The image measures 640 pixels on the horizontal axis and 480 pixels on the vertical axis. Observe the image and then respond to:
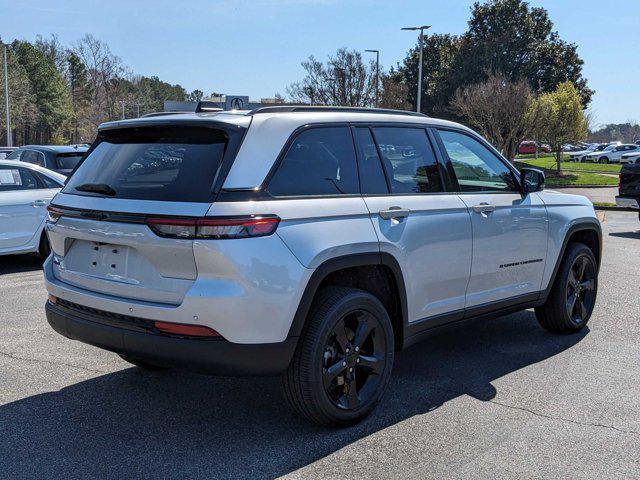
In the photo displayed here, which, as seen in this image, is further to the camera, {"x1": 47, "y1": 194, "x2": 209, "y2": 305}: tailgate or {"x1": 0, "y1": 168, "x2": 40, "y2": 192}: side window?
{"x1": 0, "y1": 168, "x2": 40, "y2": 192}: side window

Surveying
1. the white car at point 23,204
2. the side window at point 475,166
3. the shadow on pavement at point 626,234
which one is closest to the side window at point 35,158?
the white car at point 23,204

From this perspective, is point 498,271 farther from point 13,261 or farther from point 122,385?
point 13,261

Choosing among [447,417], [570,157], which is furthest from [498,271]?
[570,157]

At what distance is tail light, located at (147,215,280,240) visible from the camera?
341 centimetres

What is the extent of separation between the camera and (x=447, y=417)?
13.7ft

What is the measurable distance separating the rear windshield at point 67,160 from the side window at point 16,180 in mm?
3492

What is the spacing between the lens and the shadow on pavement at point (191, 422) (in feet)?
11.6

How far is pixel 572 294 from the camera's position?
610 cm

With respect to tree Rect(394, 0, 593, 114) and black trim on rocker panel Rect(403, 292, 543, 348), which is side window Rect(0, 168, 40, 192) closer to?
black trim on rocker panel Rect(403, 292, 543, 348)

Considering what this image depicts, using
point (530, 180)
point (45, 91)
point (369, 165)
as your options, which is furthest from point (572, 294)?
point (45, 91)

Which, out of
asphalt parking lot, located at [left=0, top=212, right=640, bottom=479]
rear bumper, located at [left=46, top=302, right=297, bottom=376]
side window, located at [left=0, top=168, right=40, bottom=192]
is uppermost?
side window, located at [left=0, top=168, right=40, bottom=192]

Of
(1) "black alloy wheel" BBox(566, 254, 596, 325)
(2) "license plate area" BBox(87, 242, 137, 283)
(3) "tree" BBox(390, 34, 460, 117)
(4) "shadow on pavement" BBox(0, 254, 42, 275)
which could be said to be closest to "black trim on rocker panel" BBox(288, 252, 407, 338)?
(2) "license plate area" BBox(87, 242, 137, 283)

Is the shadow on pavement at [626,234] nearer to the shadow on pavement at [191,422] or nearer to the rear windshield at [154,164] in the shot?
the shadow on pavement at [191,422]

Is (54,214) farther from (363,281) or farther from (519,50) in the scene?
(519,50)
